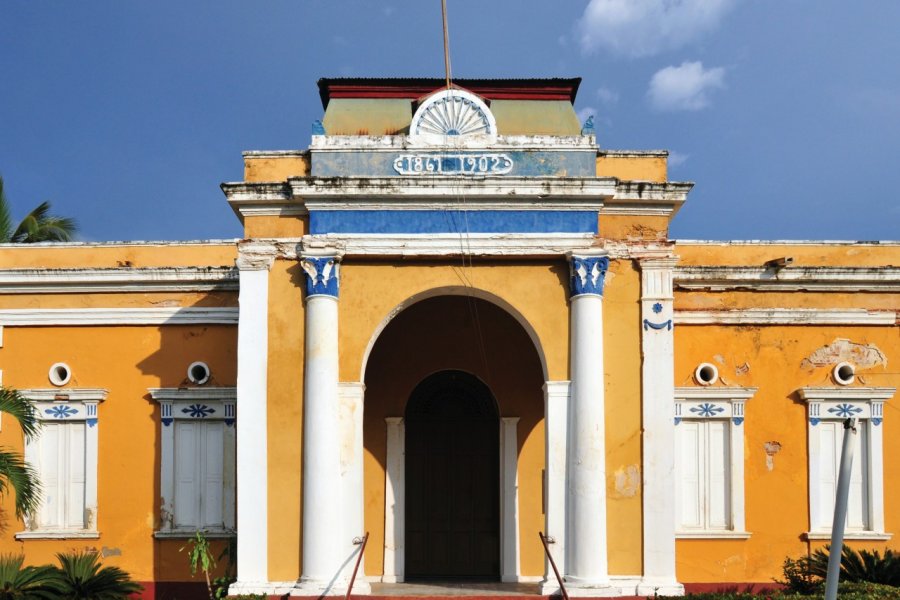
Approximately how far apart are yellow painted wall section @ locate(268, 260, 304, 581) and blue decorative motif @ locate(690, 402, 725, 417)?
210 inches

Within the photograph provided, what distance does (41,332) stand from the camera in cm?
1484

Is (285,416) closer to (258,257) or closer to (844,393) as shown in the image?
(258,257)

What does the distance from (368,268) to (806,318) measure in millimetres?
6085

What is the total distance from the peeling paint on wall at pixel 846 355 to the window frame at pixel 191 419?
307 inches

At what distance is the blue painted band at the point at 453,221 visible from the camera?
1257 cm

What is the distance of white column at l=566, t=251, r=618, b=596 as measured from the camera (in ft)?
39.5

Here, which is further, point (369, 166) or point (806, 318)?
point (806, 318)

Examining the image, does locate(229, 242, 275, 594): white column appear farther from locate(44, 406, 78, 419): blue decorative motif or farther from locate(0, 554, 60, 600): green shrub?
locate(44, 406, 78, 419): blue decorative motif

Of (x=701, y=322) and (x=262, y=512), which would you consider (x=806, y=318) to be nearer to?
(x=701, y=322)

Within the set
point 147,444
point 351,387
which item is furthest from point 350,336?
point 147,444

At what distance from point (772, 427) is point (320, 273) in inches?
251

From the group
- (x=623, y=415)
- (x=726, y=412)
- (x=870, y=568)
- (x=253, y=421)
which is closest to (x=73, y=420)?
(x=253, y=421)

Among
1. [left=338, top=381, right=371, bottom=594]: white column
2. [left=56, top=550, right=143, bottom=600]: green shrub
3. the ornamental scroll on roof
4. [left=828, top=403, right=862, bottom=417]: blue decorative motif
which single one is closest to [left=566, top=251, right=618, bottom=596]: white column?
the ornamental scroll on roof

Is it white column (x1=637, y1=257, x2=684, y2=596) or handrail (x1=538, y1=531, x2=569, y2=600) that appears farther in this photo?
white column (x1=637, y1=257, x2=684, y2=596)
